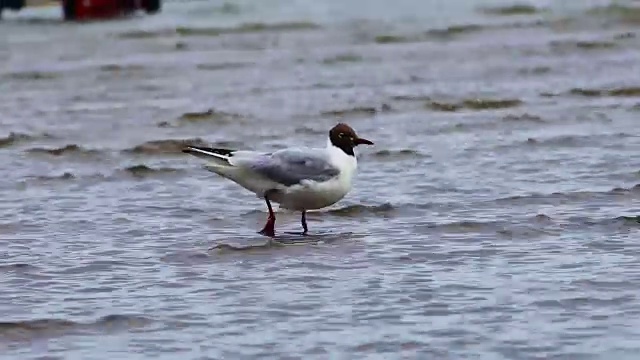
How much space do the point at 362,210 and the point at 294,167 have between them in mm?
916

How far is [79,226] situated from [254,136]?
5102mm

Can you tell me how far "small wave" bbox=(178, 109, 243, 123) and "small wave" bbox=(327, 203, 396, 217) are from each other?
19.7ft

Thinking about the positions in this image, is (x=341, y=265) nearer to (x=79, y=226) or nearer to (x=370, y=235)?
(x=370, y=235)

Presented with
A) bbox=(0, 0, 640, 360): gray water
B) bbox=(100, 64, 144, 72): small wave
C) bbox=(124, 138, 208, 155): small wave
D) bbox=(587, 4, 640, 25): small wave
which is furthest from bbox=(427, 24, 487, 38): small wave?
bbox=(124, 138, 208, 155): small wave

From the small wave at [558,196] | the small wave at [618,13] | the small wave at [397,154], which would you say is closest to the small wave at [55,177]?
the small wave at [397,154]

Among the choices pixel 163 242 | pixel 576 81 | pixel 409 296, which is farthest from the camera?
pixel 576 81

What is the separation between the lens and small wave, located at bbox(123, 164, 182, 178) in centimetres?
1260

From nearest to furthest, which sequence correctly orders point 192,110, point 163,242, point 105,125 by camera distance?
point 163,242, point 105,125, point 192,110

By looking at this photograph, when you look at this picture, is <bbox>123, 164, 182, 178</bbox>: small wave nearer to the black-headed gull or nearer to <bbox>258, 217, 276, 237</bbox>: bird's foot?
the black-headed gull

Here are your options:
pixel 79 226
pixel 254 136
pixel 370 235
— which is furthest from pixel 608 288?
pixel 254 136

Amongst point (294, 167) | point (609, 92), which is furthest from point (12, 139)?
point (609, 92)

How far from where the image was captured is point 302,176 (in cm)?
960

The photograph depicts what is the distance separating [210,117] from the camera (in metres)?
16.7

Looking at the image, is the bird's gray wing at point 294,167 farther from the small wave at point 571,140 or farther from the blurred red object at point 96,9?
the blurred red object at point 96,9
